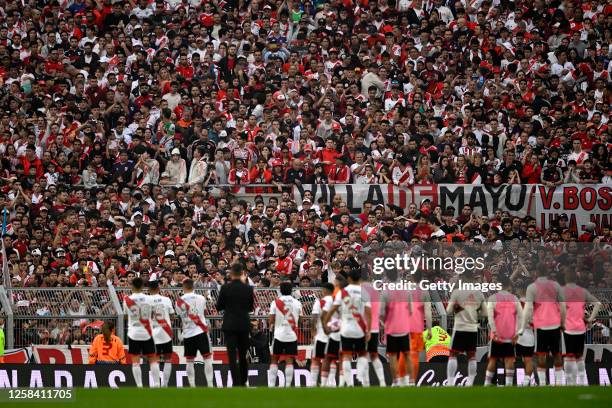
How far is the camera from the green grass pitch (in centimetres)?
1279

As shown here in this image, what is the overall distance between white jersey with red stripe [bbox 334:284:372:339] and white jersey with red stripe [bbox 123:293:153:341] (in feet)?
11.0

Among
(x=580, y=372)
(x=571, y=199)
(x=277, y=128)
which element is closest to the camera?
(x=580, y=372)

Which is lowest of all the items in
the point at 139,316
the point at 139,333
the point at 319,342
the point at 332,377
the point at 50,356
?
the point at 332,377

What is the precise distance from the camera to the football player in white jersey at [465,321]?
18047 millimetres

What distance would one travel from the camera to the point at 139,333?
61.7ft

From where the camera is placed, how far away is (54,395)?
50.2 ft

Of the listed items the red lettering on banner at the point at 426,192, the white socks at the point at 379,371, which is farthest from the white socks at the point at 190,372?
the red lettering on banner at the point at 426,192

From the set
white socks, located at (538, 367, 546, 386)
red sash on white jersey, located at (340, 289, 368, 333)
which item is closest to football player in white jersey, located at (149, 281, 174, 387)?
red sash on white jersey, located at (340, 289, 368, 333)

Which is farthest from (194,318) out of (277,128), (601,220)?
(601,220)

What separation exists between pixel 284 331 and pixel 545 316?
424cm

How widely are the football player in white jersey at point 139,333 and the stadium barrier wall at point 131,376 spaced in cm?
101

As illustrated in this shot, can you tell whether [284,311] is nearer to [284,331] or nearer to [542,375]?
[284,331]

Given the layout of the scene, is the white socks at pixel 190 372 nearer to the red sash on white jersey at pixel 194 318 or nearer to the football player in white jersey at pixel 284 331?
the red sash on white jersey at pixel 194 318

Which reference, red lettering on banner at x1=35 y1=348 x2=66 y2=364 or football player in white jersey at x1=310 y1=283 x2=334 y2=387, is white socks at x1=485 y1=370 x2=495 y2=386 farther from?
red lettering on banner at x1=35 y1=348 x2=66 y2=364
